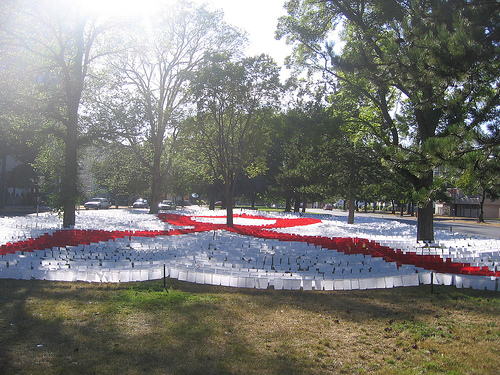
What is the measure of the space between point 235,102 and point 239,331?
15003mm

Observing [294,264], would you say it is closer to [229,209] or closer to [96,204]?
[229,209]

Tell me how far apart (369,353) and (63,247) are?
912cm

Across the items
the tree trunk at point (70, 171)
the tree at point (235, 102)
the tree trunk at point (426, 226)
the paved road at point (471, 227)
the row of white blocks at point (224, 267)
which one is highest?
the tree at point (235, 102)

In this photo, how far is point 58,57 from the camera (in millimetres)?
17484

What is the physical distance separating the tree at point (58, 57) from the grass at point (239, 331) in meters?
11.5

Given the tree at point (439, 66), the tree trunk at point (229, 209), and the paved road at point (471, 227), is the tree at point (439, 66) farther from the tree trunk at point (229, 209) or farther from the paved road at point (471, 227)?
the paved road at point (471, 227)

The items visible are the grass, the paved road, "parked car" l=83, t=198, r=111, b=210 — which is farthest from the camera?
"parked car" l=83, t=198, r=111, b=210

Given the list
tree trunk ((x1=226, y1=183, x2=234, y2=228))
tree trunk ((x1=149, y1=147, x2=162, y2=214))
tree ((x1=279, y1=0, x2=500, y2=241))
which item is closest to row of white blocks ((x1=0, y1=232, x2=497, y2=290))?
tree ((x1=279, y1=0, x2=500, y2=241))

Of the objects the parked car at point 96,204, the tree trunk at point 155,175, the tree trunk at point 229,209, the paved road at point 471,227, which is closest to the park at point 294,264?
the tree trunk at point 229,209

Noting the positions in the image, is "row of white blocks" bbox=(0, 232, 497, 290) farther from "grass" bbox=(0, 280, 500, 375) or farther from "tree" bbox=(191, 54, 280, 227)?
"tree" bbox=(191, 54, 280, 227)

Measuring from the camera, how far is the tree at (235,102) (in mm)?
17844

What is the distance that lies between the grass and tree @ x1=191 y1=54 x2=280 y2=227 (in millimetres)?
12610

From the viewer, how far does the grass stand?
416 centimetres

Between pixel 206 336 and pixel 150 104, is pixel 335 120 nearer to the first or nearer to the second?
pixel 206 336
